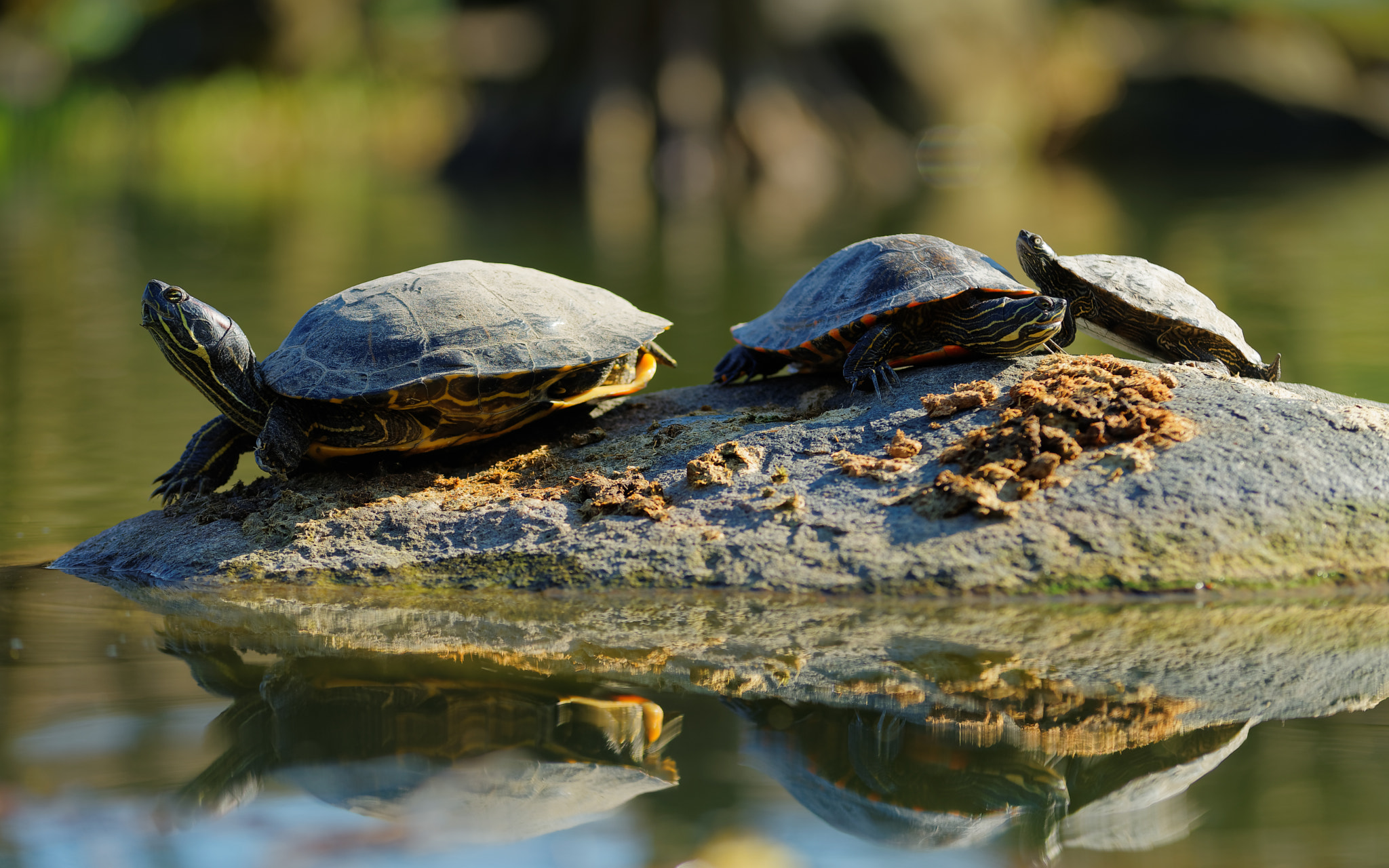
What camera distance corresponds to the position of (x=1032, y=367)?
162 inches

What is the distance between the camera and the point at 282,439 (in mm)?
3984

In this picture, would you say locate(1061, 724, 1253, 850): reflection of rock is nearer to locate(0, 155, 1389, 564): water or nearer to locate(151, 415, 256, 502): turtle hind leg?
locate(151, 415, 256, 502): turtle hind leg

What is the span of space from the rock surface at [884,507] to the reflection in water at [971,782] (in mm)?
839

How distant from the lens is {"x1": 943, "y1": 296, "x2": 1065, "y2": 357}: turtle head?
3.93 metres

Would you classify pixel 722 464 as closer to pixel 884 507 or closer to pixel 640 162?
pixel 884 507

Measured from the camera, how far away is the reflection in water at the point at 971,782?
7.40 feet

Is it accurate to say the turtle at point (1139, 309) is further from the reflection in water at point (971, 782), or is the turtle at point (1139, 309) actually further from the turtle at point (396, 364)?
the reflection in water at point (971, 782)

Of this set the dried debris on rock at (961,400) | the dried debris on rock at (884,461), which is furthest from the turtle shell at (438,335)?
the dried debris on rock at (961,400)

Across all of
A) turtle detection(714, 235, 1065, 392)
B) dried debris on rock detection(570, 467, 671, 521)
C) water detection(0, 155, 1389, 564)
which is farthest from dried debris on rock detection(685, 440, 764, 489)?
water detection(0, 155, 1389, 564)

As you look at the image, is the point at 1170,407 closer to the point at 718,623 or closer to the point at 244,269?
the point at 718,623

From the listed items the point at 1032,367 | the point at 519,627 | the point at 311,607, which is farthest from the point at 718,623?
the point at 1032,367

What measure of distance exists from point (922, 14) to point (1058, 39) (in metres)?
5.25

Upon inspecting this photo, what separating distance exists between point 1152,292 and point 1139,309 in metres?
0.12

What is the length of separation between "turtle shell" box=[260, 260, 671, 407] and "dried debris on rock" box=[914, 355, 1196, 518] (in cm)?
131
